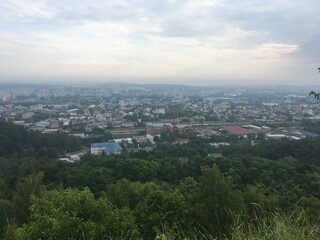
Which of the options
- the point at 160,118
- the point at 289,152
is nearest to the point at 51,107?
the point at 160,118

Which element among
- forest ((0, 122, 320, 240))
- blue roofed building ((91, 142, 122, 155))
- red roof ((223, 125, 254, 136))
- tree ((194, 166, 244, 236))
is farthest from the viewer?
red roof ((223, 125, 254, 136))

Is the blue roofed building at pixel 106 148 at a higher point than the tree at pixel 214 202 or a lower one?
lower

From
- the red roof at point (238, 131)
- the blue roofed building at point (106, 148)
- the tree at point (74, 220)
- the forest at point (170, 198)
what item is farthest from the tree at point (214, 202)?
the red roof at point (238, 131)

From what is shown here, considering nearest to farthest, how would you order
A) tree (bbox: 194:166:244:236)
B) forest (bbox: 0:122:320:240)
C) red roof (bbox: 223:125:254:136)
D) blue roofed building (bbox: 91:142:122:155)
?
forest (bbox: 0:122:320:240) → tree (bbox: 194:166:244:236) → blue roofed building (bbox: 91:142:122:155) → red roof (bbox: 223:125:254:136)

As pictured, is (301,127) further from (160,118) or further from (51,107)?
(51,107)

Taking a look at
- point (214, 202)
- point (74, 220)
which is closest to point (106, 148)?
point (214, 202)

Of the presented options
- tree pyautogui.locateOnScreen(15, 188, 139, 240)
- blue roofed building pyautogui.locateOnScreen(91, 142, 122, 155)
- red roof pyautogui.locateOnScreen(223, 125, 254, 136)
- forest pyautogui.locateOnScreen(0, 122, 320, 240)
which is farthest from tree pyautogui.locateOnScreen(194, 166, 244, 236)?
red roof pyautogui.locateOnScreen(223, 125, 254, 136)

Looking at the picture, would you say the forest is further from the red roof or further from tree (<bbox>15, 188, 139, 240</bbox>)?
the red roof

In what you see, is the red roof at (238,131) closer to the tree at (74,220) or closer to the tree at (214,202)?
the tree at (214,202)

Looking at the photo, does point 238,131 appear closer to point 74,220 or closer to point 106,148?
point 106,148
